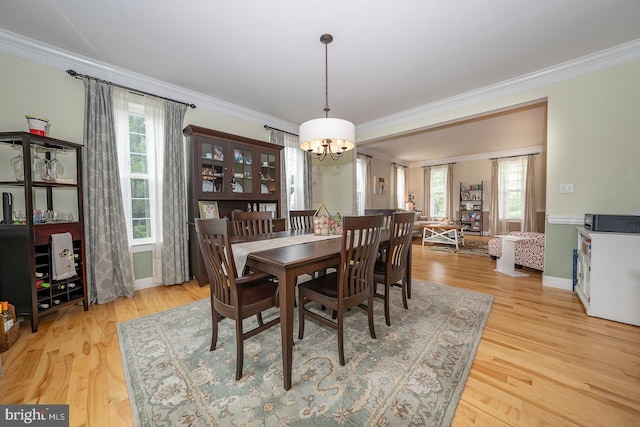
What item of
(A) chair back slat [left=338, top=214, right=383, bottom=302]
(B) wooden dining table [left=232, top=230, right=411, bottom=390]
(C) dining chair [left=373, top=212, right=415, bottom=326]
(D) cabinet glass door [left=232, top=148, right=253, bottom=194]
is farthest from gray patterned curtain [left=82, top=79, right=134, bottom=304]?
(C) dining chair [left=373, top=212, right=415, bottom=326]

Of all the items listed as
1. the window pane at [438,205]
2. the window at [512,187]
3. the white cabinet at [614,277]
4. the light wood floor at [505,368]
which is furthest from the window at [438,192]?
the white cabinet at [614,277]

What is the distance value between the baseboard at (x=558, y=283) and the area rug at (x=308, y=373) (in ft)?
4.57

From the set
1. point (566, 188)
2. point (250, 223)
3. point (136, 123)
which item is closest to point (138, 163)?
point (136, 123)

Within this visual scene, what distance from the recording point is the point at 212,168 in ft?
10.4

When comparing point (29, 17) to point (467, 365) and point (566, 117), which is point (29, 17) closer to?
point (467, 365)

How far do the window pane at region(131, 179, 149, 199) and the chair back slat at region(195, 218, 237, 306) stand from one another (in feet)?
6.75

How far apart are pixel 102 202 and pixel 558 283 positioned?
5.30 m

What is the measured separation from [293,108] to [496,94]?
2868mm

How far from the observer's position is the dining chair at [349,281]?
151cm

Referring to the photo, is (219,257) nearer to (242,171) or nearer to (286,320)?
(286,320)

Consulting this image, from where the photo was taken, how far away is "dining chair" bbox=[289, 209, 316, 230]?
3.11 meters

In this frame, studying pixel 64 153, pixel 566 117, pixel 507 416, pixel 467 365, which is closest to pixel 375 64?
pixel 566 117

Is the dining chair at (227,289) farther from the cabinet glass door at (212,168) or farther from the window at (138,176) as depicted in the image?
the window at (138,176)

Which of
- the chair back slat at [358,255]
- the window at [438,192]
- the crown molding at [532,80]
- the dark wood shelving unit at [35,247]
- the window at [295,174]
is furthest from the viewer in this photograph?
the window at [438,192]
